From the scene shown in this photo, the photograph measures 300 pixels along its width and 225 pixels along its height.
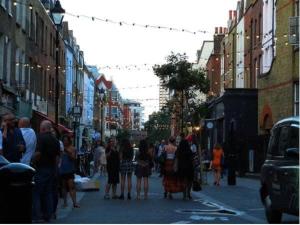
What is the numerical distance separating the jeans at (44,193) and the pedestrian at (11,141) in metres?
0.56

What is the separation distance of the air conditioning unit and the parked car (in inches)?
662

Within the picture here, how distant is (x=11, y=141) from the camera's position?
11.6m

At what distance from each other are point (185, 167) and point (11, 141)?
24.5ft

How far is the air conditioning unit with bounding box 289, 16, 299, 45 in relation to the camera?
2859 cm

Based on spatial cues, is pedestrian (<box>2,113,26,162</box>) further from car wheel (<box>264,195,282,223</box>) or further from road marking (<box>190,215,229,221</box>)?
car wheel (<box>264,195,282,223</box>)

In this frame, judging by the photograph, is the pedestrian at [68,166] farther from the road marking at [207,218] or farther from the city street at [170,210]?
the road marking at [207,218]

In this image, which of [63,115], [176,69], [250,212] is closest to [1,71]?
[250,212]

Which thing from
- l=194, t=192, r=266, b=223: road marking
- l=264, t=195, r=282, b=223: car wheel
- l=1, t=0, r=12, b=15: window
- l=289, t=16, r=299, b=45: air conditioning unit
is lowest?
l=194, t=192, r=266, b=223: road marking

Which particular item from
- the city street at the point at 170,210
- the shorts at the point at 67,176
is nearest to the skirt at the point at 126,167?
the city street at the point at 170,210

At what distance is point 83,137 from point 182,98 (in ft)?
76.6

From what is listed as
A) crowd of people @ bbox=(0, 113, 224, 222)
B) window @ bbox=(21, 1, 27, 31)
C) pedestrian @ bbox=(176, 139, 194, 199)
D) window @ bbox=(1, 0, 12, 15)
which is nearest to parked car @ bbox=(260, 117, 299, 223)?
crowd of people @ bbox=(0, 113, 224, 222)

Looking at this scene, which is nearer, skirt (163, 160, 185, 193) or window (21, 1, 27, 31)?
skirt (163, 160, 185, 193)

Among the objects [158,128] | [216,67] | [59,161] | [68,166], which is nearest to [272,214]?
[59,161]

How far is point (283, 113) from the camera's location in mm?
31562
